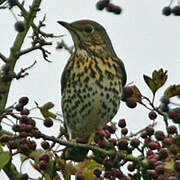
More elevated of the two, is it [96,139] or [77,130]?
[96,139]

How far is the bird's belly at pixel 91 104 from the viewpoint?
10.1 feet

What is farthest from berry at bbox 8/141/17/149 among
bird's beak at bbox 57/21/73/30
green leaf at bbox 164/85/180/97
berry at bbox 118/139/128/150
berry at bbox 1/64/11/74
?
bird's beak at bbox 57/21/73/30

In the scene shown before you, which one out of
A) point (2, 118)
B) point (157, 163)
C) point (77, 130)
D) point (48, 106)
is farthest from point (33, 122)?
point (77, 130)

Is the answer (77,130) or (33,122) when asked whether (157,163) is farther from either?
(77,130)

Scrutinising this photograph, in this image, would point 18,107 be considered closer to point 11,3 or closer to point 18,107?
point 18,107

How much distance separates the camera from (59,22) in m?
3.04

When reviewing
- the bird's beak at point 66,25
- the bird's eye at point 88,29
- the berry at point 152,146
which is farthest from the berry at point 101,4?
the bird's eye at point 88,29

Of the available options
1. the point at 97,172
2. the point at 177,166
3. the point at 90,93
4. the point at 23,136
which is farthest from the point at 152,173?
the point at 90,93

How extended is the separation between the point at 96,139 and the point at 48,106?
13.5 inches

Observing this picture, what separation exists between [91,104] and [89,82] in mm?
175

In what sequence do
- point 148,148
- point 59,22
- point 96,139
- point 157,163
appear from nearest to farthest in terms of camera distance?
1. point 157,163
2. point 148,148
3. point 96,139
4. point 59,22

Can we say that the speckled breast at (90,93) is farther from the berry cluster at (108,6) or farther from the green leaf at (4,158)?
the green leaf at (4,158)

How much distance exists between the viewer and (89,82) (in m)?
3.13

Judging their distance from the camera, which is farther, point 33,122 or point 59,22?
point 59,22
